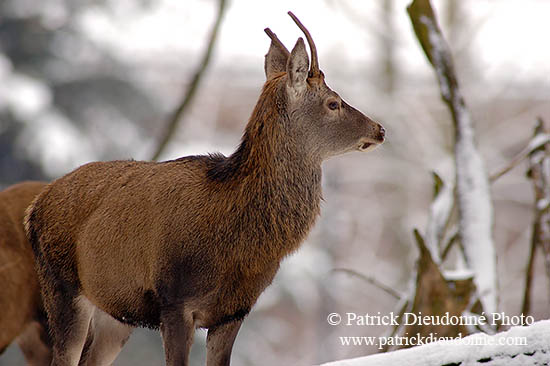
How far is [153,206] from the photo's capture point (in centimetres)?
352

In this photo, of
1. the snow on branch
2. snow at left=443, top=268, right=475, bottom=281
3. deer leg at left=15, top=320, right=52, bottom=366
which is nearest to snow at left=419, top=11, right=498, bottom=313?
the snow on branch

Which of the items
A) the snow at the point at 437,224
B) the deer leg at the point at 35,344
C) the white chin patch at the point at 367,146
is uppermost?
the white chin patch at the point at 367,146

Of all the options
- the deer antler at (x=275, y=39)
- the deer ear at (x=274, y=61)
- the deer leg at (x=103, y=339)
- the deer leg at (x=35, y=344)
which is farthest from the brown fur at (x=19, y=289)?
the deer antler at (x=275, y=39)

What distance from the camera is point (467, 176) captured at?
17.9ft

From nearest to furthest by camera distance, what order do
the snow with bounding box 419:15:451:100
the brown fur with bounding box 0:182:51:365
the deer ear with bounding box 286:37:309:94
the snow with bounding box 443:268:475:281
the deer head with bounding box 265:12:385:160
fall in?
the deer ear with bounding box 286:37:309:94 < the deer head with bounding box 265:12:385:160 < the snow with bounding box 443:268:475:281 < the brown fur with bounding box 0:182:51:365 < the snow with bounding box 419:15:451:100

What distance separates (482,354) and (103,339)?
187 cm

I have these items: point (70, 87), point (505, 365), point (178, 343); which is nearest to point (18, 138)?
point (70, 87)

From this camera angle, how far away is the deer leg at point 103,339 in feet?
12.9

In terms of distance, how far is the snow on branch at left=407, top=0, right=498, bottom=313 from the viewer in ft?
17.5

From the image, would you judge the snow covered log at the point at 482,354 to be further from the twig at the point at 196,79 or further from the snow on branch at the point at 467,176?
the twig at the point at 196,79

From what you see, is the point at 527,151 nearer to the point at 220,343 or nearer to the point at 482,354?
the point at 482,354

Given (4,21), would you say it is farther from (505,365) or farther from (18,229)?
(505,365)

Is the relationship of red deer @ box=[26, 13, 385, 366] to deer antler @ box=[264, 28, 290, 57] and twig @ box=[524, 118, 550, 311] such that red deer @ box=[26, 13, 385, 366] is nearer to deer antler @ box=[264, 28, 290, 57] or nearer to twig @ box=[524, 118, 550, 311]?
deer antler @ box=[264, 28, 290, 57]

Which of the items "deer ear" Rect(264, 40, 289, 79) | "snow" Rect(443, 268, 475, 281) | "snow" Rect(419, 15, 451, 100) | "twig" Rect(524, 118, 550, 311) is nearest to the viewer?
"deer ear" Rect(264, 40, 289, 79)
